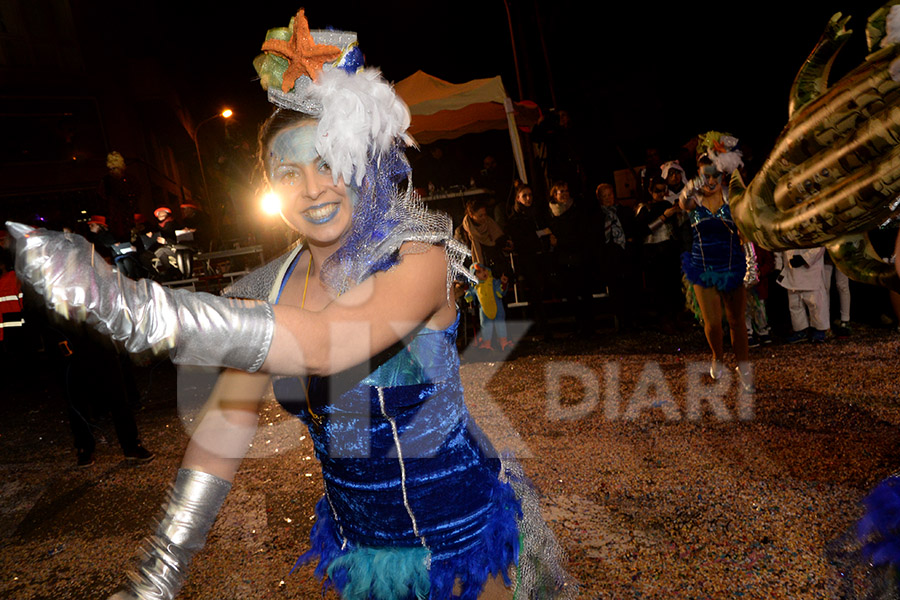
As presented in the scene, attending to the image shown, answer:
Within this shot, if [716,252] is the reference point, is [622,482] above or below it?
below

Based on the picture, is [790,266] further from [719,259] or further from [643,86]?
[643,86]

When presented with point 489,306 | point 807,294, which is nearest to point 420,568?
point 489,306

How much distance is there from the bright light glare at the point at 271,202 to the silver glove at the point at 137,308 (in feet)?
2.55

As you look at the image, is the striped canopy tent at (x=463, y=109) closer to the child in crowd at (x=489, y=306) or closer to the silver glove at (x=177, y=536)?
the child in crowd at (x=489, y=306)

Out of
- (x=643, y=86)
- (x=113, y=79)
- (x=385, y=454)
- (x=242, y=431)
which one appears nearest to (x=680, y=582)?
(x=385, y=454)

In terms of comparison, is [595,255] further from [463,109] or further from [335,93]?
[335,93]

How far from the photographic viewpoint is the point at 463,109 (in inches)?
397

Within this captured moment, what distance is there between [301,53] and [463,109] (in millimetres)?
9078

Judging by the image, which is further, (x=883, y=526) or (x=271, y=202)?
(x=271, y=202)

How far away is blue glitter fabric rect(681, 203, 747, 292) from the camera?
197 inches

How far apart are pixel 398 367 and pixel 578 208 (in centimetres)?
715

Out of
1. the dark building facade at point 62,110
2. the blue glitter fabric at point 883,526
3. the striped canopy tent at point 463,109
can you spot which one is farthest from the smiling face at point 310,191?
the dark building facade at point 62,110

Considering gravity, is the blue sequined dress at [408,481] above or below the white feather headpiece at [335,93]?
below

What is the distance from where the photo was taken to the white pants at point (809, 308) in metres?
6.56
